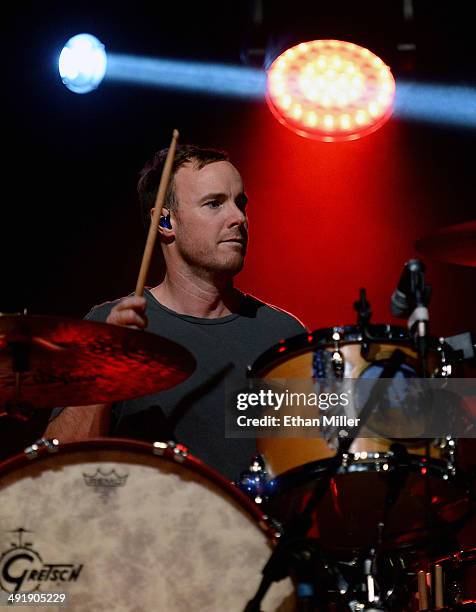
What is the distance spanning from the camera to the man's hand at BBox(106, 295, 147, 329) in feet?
6.27

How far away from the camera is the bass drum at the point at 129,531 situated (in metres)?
1.62

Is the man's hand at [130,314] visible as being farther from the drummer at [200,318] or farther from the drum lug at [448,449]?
the drum lug at [448,449]

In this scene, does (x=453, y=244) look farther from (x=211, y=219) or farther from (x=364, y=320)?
(x=211, y=219)

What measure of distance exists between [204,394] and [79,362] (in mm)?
791

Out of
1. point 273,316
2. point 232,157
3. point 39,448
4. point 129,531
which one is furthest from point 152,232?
point 232,157

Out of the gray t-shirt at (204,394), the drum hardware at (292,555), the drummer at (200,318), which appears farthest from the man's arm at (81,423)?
the drum hardware at (292,555)

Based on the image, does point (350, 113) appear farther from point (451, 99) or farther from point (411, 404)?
point (411, 404)

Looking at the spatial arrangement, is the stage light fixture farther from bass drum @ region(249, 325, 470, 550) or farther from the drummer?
bass drum @ region(249, 325, 470, 550)

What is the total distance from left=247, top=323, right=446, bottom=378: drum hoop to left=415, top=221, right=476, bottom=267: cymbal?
448mm

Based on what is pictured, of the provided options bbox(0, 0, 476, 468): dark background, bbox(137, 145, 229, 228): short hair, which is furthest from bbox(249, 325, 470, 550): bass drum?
bbox(0, 0, 476, 468): dark background

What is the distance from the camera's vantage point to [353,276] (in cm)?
335

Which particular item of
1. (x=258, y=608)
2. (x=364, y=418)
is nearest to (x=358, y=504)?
(x=364, y=418)

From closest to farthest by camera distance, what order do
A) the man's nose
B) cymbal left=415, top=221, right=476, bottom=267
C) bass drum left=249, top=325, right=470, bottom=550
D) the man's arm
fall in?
bass drum left=249, top=325, right=470, bottom=550 < cymbal left=415, top=221, right=476, bottom=267 < the man's arm < the man's nose

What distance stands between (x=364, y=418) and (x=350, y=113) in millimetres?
1734
